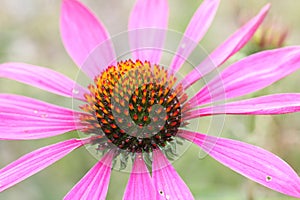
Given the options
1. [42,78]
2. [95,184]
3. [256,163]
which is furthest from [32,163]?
[256,163]

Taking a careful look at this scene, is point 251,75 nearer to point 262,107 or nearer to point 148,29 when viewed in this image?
point 262,107

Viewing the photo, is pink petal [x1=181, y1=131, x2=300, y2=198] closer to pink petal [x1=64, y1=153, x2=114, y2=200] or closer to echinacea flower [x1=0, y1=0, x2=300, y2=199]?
echinacea flower [x1=0, y1=0, x2=300, y2=199]

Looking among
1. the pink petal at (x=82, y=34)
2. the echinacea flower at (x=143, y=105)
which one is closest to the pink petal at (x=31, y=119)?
the echinacea flower at (x=143, y=105)

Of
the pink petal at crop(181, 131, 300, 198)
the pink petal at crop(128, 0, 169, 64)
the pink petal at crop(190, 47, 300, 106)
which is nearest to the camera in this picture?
the pink petal at crop(181, 131, 300, 198)

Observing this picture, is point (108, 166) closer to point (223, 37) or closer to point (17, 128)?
point (17, 128)

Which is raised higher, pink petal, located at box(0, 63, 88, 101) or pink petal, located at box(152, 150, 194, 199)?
pink petal, located at box(0, 63, 88, 101)

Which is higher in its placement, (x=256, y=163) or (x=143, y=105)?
(x=143, y=105)

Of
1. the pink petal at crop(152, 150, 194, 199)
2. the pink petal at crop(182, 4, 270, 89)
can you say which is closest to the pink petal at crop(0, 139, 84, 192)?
the pink petal at crop(152, 150, 194, 199)
